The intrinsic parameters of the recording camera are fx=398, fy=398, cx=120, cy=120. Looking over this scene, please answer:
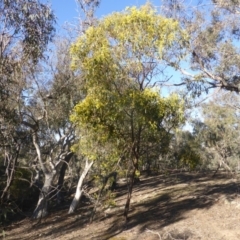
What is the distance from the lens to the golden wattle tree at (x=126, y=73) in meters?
9.39

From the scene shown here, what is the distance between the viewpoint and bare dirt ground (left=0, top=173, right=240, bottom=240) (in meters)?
10.1

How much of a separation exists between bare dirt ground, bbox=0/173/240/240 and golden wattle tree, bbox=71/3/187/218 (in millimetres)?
2606

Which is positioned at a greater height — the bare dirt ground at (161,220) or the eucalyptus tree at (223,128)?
the eucalyptus tree at (223,128)

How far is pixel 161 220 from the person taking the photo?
38.1ft

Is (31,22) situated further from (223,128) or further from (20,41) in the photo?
(223,128)

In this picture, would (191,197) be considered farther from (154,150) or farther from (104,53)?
(104,53)

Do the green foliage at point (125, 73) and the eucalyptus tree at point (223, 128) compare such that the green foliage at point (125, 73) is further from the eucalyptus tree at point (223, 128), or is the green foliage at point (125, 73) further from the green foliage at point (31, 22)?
the eucalyptus tree at point (223, 128)

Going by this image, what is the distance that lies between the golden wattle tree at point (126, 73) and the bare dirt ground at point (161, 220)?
261 cm

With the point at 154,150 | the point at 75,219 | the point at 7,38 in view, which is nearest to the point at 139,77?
the point at 154,150

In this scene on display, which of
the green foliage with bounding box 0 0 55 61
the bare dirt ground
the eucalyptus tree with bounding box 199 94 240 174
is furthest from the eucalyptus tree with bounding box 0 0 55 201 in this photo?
the eucalyptus tree with bounding box 199 94 240 174

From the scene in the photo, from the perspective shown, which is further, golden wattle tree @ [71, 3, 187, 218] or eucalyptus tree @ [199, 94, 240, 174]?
eucalyptus tree @ [199, 94, 240, 174]

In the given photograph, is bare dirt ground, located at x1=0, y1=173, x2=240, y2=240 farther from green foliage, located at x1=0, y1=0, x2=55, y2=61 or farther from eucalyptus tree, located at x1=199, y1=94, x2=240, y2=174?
eucalyptus tree, located at x1=199, y1=94, x2=240, y2=174

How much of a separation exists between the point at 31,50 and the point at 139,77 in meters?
2.64

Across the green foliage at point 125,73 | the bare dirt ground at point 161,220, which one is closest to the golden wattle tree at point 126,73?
the green foliage at point 125,73
